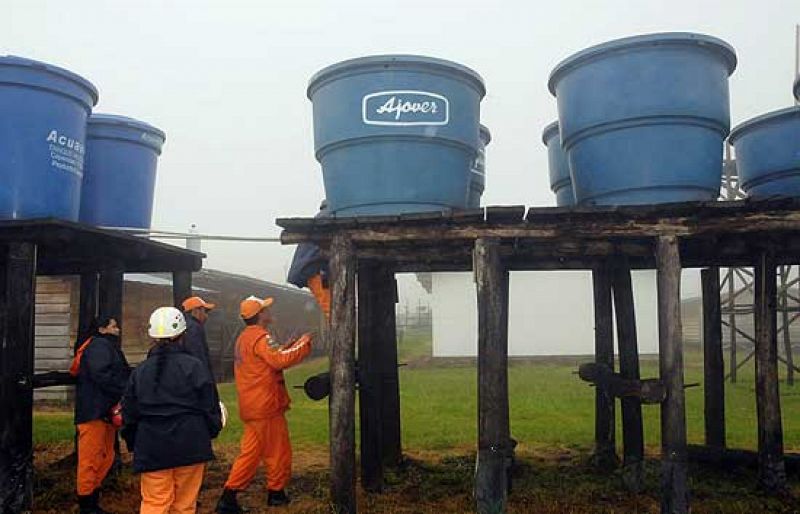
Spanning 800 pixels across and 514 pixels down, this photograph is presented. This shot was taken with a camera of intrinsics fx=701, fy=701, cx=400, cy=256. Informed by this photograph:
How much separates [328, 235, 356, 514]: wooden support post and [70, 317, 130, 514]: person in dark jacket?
1.80 m

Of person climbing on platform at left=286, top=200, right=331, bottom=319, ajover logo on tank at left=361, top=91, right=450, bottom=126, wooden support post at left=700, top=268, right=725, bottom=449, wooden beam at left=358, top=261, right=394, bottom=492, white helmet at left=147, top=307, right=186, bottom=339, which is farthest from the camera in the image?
wooden support post at left=700, top=268, right=725, bottom=449

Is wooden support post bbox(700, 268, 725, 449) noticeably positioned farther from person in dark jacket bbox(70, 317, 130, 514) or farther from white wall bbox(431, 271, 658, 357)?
white wall bbox(431, 271, 658, 357)

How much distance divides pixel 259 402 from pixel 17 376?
1.91 meters

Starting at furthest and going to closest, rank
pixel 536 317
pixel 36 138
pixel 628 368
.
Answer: pixel 536 317 → pixel 628 368 → pixel 36 138

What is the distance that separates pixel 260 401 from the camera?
231 inches

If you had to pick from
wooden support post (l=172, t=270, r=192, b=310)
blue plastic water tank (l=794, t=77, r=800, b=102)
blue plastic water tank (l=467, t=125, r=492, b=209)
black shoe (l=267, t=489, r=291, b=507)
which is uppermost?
blue plastic water tank (l=794, t=77, r=800, b=102)

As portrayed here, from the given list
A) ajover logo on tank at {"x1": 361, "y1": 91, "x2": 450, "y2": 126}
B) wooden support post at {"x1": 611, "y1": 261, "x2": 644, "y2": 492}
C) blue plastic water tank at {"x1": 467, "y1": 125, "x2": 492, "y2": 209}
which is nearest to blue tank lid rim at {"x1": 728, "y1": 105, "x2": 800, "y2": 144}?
wooden support post at {"x1": 611, "y1": 261, "x2": 644, "y2": 492}

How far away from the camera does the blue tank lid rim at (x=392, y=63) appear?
17.8 feet

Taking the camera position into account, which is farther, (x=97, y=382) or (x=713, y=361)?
(x=713, y=361)

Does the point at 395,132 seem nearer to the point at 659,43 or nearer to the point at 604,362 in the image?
the point at 659,43

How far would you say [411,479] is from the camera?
7.21m

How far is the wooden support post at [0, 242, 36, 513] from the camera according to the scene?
5.54 meters

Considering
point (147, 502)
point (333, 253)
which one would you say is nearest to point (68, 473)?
point (147, 502)

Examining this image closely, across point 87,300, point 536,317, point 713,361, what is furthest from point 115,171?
point 536,317
